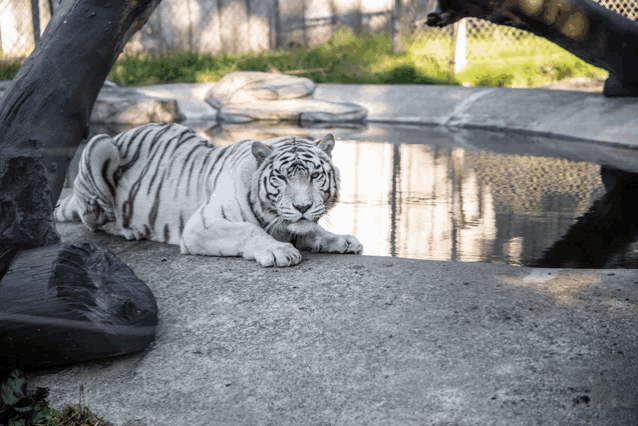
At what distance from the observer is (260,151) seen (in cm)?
314

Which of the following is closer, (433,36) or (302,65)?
(433,36)

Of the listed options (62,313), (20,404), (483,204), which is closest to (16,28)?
(483,204)

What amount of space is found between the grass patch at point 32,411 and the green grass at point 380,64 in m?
8.81

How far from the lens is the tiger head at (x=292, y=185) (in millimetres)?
3006

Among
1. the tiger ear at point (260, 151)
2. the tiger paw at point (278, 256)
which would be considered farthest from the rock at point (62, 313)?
the tiger ear at point (260, 151)

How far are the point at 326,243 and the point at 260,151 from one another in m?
0.52

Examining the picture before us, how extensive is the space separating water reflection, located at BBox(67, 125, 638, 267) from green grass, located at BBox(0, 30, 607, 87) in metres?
3.05

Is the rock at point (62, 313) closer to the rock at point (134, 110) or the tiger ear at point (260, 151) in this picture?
the tiger ear at point (260, 151)

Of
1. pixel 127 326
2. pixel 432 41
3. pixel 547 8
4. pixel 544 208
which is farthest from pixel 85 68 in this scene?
pixel 432 41

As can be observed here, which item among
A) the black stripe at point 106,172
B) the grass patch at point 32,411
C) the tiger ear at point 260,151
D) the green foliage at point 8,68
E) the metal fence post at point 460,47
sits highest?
the metal fence post at point 460,47

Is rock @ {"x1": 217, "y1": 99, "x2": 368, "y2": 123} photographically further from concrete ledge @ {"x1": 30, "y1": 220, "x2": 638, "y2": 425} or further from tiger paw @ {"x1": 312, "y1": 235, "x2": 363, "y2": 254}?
concrete ledge @ {"x1": 30, "y1": 220, "x2": 638, "y2": 425}

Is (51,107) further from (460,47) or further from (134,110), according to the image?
(460,47)

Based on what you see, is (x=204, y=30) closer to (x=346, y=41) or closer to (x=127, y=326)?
(x=346, y=41)

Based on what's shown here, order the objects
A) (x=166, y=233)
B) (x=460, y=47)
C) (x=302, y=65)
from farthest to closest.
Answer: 1. (x=302, y=65)
2. (x=460, y=47)
3. (x=166, y=233)
